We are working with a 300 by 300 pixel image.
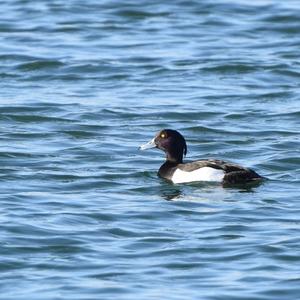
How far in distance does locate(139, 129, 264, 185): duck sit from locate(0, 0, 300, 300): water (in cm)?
14

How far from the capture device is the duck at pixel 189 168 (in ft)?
54.4

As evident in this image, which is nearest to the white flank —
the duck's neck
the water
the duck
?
the duck

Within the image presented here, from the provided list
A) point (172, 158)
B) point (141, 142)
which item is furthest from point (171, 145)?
point (141, 142)

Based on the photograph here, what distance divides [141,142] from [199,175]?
2.54 meters

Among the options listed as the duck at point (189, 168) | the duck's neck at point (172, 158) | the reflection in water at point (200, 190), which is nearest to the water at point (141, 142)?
the reflection in water at point (200, 190)

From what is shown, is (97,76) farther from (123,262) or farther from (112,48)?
(123,262)

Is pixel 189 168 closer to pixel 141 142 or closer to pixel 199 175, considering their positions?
pixel 199 175

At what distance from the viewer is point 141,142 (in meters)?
19.3

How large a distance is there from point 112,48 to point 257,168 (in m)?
8.86

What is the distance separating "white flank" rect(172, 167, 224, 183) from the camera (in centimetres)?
1672

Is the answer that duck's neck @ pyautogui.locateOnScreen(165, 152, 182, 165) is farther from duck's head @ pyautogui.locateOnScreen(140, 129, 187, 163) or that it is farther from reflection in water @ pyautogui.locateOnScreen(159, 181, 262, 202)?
reflection in water @ pyautogui.locateOnScreen(159, 181, 262, 202)

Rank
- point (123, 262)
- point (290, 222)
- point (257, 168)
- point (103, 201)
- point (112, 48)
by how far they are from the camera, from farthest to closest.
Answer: point (112, 48), point (257, 168), point (103, 201), point (290, 222), point (123, 262)

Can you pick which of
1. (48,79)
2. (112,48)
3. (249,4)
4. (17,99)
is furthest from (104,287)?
(249,4)

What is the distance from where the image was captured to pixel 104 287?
40.3ft
